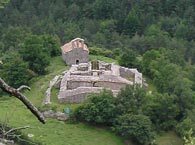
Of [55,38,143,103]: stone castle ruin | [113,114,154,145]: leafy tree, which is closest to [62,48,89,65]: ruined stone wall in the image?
[55,38,143,103]: stone castle ruin

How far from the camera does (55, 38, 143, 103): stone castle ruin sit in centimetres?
2636

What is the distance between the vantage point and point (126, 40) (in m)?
53.8

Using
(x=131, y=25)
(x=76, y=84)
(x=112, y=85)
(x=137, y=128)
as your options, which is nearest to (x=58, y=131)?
(x=137, y=128)

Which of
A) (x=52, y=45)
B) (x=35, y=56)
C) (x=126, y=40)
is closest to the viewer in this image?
(x=35, y=56)

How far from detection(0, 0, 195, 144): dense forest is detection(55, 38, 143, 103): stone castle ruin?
4.63 ft

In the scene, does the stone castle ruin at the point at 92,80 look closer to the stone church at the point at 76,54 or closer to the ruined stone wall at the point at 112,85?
the ruined stone wall at the point at 112,85

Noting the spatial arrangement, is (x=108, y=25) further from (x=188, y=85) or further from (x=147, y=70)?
(x=188, y=85)

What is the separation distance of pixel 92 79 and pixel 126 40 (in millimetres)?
27050

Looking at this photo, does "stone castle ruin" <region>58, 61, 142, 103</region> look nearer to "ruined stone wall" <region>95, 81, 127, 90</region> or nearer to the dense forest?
"ruined stone wall" <region>95, 81, 127, 90</region>

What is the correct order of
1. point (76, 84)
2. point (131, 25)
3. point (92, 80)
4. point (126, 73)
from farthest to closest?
point (131, 25) → point (126, 73) → point (76, 84) → point (92, 80)

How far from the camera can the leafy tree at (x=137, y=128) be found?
24.0 meters

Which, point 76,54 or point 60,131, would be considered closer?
point 60,131

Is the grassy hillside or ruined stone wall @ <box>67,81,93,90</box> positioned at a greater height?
ruined stone wall @ <box>67,81,93,90</box>

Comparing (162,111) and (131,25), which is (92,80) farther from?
(131,25)
